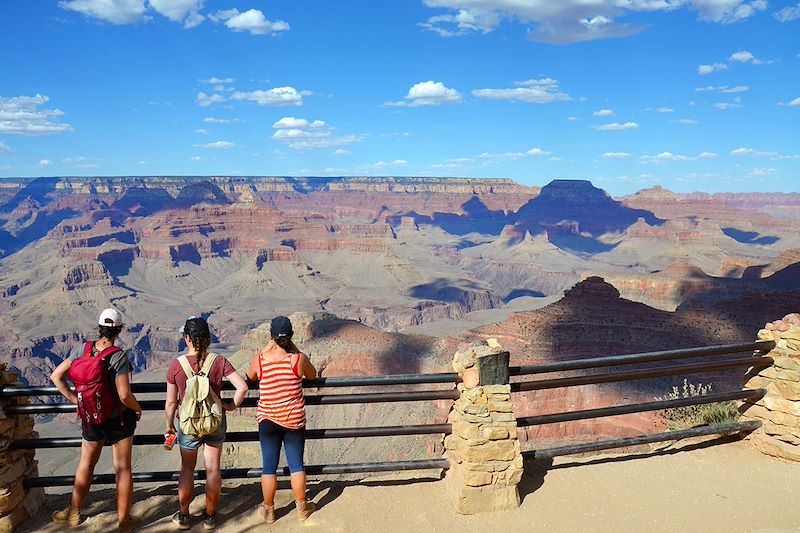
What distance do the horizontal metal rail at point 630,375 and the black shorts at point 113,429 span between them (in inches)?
141

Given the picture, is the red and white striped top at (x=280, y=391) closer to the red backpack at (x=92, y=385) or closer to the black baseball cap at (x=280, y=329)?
the black baseball cap at (x=280, y=329)

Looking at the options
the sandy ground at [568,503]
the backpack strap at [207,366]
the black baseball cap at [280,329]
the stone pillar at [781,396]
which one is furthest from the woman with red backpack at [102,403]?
the stone pillar at [781,396]

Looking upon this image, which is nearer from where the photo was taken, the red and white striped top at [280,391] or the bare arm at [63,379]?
the bare arm at [63,379]

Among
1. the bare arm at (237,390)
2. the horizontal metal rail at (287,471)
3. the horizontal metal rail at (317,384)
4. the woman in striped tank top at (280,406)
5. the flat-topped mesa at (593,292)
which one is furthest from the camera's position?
the flat-topped mesa at (593,292)

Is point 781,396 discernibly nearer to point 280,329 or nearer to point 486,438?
point 486,438

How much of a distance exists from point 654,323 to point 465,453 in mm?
35517

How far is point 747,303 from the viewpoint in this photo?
122ft

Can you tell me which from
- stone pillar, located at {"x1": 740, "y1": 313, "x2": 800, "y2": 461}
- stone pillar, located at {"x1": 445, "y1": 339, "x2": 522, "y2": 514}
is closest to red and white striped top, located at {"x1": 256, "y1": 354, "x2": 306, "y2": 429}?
stone pillar, located at {"x1": 445, "y1": 339, "x2": 522, "y2": 514}

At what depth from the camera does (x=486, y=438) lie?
17.0 ft

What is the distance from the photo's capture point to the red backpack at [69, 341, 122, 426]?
4699 mm

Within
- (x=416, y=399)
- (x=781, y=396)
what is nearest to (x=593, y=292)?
(x=781, y=396)

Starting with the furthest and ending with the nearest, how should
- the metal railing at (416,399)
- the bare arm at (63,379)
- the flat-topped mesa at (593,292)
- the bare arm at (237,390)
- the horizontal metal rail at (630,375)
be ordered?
the flat-topped mesa at (593,292) → the horizontal metal rail at (630,375) → the metal railing at (416,399) → the bare arm at (237,390) → the bare arm at (63,379)

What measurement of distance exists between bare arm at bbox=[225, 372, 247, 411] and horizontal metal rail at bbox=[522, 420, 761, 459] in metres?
2.90

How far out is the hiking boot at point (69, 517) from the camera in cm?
497
